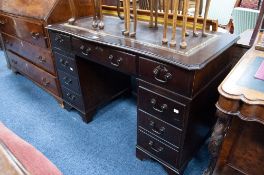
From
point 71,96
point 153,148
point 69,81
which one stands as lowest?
point 153,148

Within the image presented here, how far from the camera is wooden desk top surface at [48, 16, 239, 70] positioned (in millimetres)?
1062

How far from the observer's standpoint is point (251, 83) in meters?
0.86

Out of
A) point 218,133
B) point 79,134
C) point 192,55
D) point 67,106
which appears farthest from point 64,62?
point 218,133

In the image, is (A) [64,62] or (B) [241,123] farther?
(A) [64,62]

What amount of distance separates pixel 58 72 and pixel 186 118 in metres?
1.27

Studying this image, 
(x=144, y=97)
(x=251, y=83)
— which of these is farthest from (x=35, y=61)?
(x=251, y=83)

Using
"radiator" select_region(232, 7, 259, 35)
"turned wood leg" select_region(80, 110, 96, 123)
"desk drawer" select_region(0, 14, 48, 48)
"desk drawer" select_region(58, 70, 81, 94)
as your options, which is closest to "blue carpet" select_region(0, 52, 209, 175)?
"turned wood leg" select_region(80, 110, 96, 123)

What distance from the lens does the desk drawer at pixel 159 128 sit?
4.06 feet

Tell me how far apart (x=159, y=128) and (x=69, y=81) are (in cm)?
94

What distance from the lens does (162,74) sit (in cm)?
111

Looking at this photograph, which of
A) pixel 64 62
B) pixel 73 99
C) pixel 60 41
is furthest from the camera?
pixel 73 99

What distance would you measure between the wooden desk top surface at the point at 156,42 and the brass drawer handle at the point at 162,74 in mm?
55

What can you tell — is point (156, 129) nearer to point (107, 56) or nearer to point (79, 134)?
point (107, 56)

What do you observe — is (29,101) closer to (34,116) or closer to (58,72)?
(34,116)
